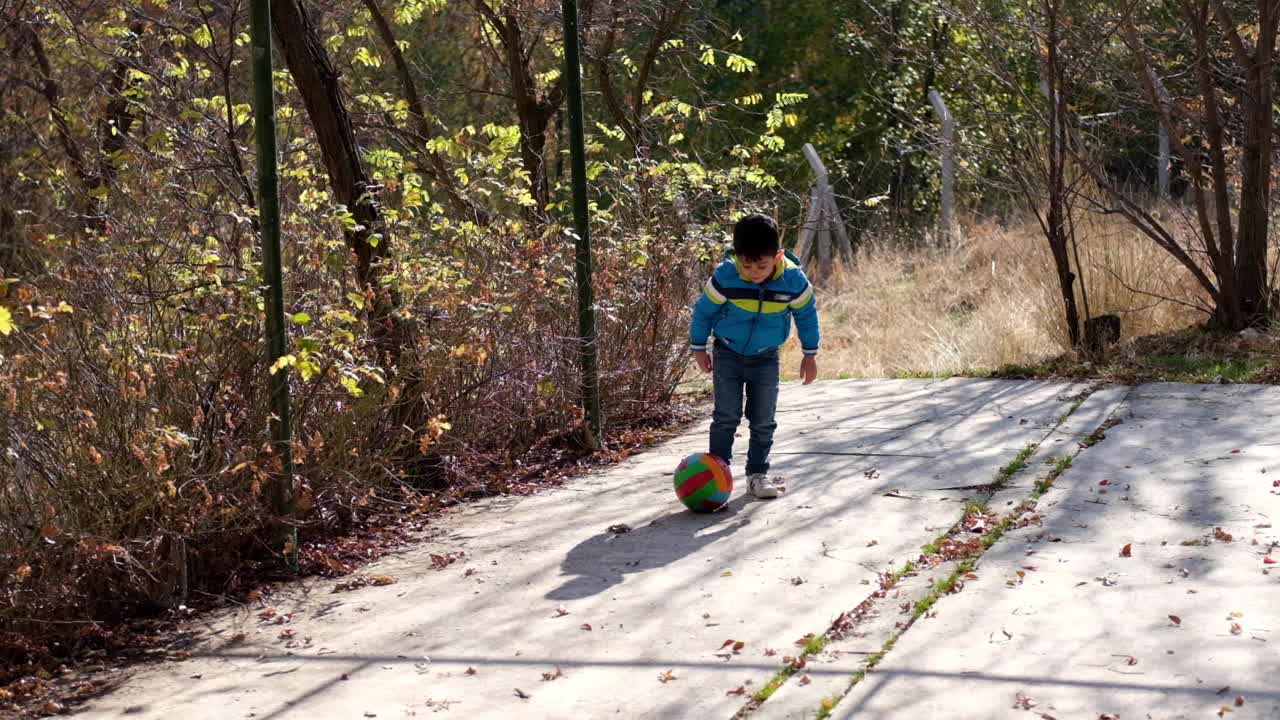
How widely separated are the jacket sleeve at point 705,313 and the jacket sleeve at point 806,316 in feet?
1.18

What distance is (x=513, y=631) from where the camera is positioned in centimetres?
488

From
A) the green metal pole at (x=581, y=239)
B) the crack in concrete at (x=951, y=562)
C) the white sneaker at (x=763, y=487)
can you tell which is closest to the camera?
the crack in concrete at (x=951, y=562)

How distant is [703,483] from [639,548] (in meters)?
0.59

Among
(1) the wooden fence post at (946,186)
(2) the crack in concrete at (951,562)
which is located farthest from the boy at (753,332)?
(1) the wooden fence post at (946,186)

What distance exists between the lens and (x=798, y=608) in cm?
497

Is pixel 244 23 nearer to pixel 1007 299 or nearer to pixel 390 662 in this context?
pixel 1007 299

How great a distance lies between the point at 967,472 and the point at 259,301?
349 cm

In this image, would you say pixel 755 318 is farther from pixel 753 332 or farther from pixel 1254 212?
pixel 1254 212

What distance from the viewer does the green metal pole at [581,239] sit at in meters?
7.51

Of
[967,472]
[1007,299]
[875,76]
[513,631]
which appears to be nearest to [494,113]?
[875,76]

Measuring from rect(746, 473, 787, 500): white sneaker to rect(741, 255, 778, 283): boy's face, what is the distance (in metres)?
0.96

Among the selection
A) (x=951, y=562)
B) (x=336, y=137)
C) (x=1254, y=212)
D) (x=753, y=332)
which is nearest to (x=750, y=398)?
(x=753, y=332)

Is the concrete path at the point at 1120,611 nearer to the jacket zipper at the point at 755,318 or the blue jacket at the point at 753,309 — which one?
the blue jacket at the point at 753,309

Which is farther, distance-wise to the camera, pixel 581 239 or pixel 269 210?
pixel 581 239
